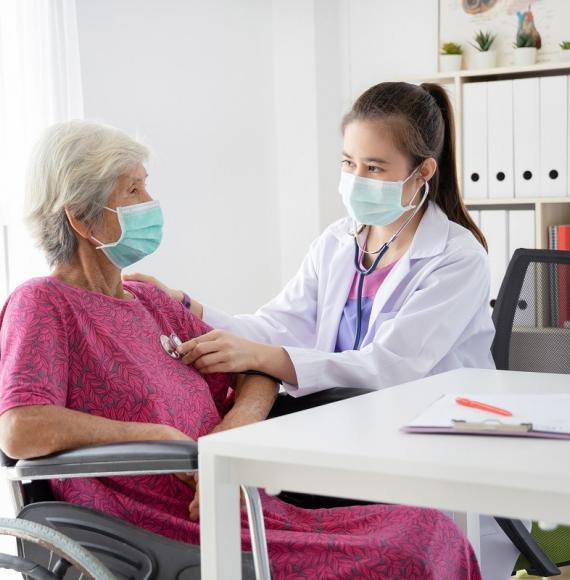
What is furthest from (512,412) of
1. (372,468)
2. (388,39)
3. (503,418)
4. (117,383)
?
(388,39)

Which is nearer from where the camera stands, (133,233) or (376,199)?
(133,233)

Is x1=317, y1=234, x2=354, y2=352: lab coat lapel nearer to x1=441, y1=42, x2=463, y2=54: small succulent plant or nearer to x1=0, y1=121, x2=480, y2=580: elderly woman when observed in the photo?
x1=0, y1=121, x2=480, y2=580: elderly woman

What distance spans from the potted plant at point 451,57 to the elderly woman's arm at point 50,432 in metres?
2.55

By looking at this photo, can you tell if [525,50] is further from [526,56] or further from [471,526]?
[471,526]

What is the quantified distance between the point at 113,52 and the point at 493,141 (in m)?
1.33

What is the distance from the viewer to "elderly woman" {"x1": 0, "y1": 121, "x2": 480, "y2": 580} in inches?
51.9

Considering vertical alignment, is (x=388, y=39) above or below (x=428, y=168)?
above

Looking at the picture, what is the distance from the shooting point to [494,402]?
1.20 meters

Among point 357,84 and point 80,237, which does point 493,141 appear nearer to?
point 357,84

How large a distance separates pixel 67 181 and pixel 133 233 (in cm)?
14

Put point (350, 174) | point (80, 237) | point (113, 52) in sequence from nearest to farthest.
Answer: point (80, 237), point (350, 174), point (113, 52)

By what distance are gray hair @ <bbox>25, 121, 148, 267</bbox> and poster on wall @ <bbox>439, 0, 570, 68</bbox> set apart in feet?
7.60

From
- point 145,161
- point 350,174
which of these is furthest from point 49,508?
point 350,174

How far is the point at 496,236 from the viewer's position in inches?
132
